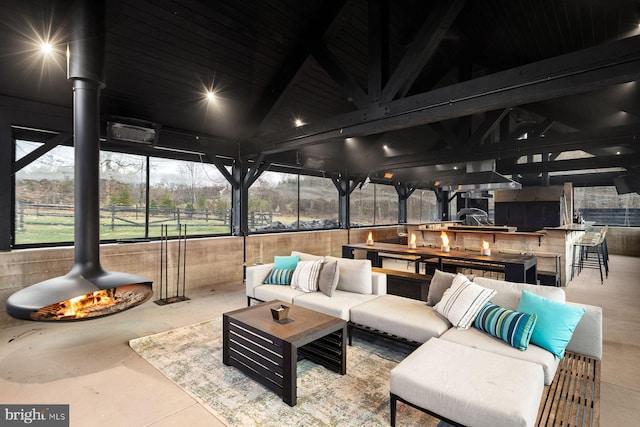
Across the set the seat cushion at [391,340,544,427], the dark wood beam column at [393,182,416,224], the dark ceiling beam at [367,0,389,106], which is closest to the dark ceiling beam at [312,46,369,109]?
the dark ceiling beam at [367,0,389,106]

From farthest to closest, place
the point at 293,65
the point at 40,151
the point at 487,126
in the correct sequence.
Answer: the point at 487,126 < the point at 293,65 < the point at 40,151

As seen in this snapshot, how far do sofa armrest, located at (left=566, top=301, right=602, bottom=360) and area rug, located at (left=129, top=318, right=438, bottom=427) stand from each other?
1481 mm

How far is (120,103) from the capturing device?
4.59 meters

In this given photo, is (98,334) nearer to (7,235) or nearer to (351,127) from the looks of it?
(7,235)

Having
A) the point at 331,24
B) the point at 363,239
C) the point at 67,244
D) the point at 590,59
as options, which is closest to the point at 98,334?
the point at 67,244

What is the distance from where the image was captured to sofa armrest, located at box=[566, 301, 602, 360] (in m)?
2.49

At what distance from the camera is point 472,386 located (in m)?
1.80

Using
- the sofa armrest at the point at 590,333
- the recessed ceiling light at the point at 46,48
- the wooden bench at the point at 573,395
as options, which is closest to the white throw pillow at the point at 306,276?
the wooden bench at the point at 573,395

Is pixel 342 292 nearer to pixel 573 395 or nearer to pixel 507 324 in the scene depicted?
pixel 507 324

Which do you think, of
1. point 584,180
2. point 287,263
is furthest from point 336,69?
point 584,180

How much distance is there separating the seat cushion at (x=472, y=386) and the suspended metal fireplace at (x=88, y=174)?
9.35ft

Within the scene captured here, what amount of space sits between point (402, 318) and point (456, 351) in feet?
2.34

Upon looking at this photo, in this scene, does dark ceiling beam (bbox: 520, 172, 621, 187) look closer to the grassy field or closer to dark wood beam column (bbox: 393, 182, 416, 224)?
dark wood beam column (bbox: 393, 182, 416, 224)

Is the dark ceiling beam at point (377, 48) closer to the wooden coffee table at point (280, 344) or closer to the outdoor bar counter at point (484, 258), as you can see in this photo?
the outdoor bar counter at point (484, 258)
